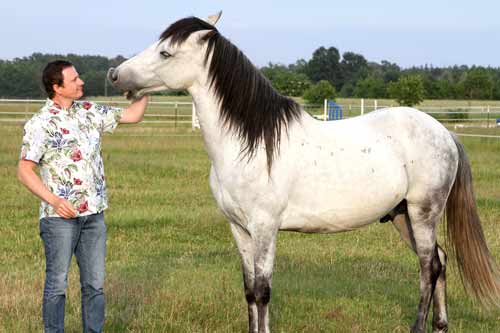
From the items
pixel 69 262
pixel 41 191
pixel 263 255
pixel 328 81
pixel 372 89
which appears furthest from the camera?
pixel 328 81

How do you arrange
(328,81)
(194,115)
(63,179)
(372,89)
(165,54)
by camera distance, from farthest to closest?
1. (328,81)
2. (372,89)
3. (194,115)
4. (165,54)
5. (63,179)

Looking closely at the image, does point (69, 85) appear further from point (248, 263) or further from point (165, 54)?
point (248, 263)

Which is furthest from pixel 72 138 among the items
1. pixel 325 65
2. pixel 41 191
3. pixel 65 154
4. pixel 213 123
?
pixel 325 65

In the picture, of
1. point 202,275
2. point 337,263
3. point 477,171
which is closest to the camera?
point 202,275

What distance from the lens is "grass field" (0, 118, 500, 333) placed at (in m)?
5.54

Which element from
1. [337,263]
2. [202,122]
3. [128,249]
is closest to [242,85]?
[202,122]

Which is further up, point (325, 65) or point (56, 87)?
point (325, 65)

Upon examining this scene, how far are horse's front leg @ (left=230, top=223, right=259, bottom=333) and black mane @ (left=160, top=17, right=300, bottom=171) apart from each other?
55cm

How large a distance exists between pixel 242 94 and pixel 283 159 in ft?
1.72

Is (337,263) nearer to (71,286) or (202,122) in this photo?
(71,286)

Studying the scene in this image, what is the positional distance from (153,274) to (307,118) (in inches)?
Result: 111

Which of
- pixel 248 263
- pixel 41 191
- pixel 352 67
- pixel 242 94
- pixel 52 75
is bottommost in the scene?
pixel 248 263

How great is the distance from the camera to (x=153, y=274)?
6914mm

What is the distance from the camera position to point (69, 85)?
4.12 meters
